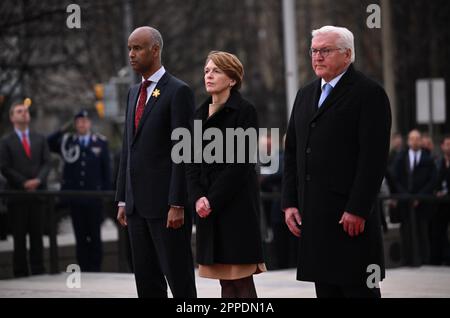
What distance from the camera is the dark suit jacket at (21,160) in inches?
560

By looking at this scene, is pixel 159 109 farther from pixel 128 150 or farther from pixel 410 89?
pixel 410 89

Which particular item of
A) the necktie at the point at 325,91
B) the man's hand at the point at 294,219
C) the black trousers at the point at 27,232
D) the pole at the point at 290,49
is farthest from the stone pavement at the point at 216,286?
the pole at the point at 290,49

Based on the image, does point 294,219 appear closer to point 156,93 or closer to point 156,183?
point 156,183

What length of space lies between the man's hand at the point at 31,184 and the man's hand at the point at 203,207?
6.67 metres

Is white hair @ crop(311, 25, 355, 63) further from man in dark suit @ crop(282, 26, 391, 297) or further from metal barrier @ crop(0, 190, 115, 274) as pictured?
metal barrier @ crop(0, 190, 115, 274)

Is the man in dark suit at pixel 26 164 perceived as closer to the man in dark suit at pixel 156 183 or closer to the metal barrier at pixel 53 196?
the metal barrier at pixel 53 196

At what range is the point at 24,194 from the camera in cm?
1355

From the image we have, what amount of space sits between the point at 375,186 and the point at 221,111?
1227 millimetres

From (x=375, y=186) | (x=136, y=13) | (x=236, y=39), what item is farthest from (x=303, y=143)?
(x=236, y=39)

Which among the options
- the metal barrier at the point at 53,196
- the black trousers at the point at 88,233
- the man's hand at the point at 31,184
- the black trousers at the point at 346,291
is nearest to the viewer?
the black trousers at the point at 346,291

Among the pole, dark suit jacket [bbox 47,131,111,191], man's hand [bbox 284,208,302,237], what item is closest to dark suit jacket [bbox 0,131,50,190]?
dark suit jacket [bbox 47,131,111,191]

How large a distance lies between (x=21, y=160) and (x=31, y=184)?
32 cm
